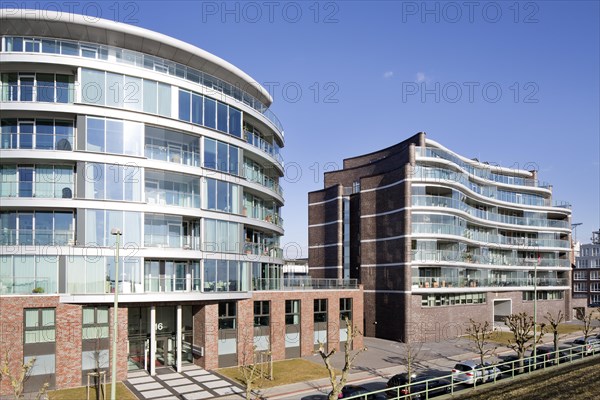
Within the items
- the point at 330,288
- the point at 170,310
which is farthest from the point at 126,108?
the point at 330,288

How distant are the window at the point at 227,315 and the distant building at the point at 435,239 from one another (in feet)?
58.0

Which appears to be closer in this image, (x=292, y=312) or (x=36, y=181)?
(x=36, y=181)

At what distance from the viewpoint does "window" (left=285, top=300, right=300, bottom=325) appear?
122 ft

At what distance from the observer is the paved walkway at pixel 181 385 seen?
27203 mm

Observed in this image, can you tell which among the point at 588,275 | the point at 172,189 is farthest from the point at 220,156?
the point at 588,275

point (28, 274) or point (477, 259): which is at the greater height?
point (28, 274)

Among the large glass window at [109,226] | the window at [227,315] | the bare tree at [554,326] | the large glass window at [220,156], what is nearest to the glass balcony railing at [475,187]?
the bare tree at [554,326]

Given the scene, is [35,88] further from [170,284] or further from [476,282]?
[476,282]

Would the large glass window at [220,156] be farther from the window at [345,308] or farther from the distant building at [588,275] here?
the distant building at [588,275]

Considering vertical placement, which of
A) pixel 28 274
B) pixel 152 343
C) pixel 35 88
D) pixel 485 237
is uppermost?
pixel 35 88

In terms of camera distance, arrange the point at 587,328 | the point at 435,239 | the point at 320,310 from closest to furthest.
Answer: the point at 320,310
the point at 587,328
the point at 435,239

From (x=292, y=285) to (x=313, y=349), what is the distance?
508cm

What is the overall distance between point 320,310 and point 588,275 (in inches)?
3108

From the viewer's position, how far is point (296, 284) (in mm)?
38719
